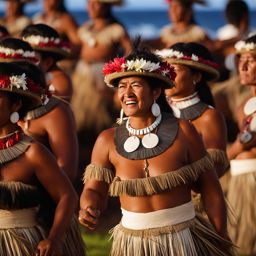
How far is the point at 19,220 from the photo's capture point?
5305 mm

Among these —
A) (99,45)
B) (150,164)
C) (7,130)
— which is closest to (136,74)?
(150,164)

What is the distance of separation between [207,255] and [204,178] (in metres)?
0.35

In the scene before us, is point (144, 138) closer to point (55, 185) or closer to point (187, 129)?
point (187, 129)

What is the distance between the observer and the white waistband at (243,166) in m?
7.47

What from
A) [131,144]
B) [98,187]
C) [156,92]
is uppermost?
[156,92]

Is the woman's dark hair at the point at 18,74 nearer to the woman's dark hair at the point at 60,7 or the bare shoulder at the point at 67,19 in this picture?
the bare shoulder at the point at 67,19

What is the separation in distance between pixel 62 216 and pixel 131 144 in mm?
443

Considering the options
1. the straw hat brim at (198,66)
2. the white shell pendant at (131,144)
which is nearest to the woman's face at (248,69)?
the straw hat brim at (198,66)

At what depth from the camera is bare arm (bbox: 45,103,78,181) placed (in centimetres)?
632

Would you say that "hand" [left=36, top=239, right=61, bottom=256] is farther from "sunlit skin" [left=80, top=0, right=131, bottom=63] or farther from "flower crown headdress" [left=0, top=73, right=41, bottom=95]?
"sunlit skin" [left=80, top=0, right=131, bottom=63]

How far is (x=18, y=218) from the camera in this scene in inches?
209

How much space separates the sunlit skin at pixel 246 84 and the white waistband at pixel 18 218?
2.23m

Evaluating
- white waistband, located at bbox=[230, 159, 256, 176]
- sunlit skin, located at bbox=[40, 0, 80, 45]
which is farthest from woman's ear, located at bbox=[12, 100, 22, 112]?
sunlit skin, located at bbox=[40, 0, 80, 45]

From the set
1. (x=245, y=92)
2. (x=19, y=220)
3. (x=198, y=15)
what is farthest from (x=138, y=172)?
(x=198, y=15)
